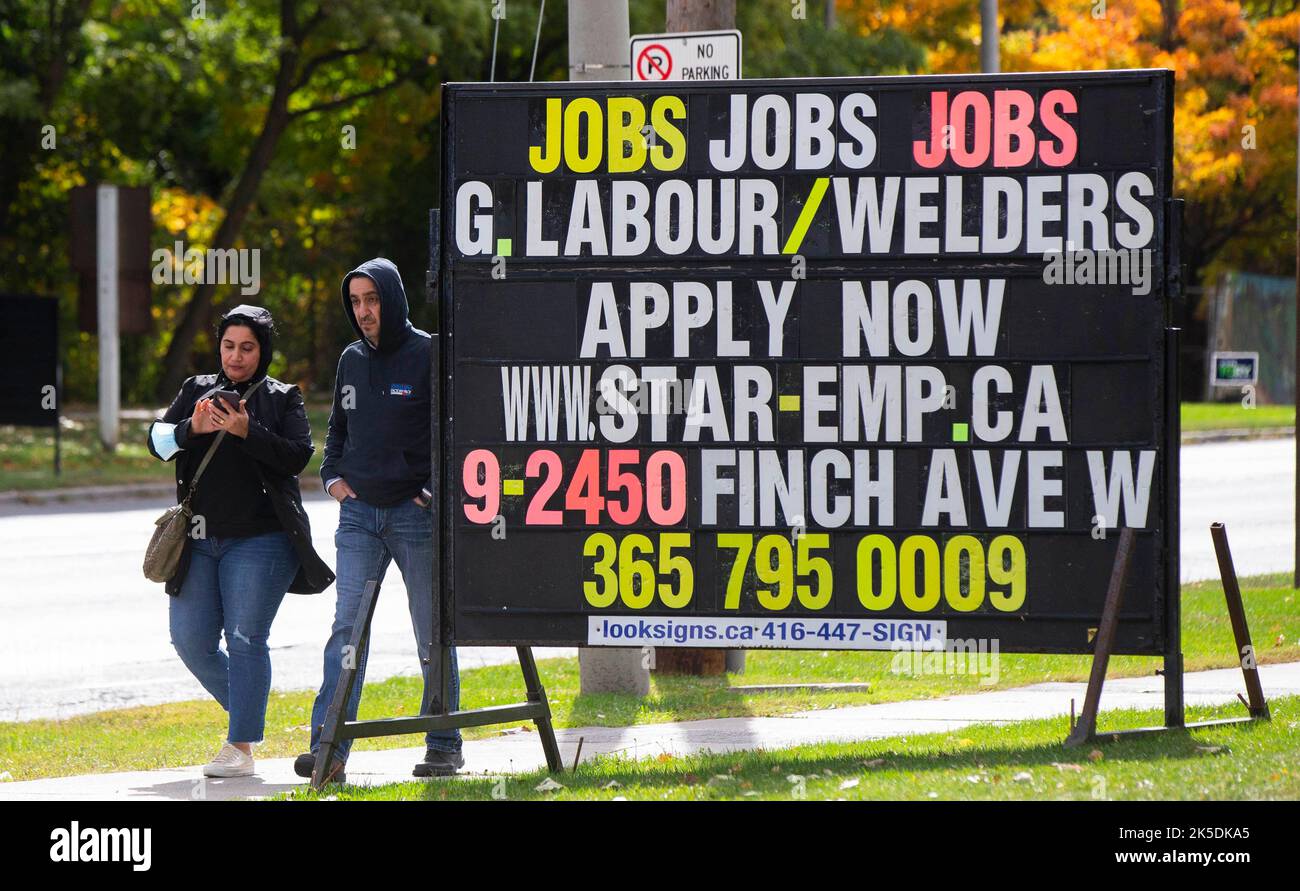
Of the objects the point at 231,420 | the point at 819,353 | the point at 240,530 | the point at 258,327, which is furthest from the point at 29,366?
the point at 819,353

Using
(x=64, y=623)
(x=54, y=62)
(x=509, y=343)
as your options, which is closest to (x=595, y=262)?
(x=509, y=343)

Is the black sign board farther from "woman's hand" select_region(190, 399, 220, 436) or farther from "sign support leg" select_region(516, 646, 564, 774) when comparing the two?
"sign support leg" select_region(516, 646, 564, 774)

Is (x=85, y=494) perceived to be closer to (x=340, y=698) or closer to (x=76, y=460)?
(x=76, y=460)

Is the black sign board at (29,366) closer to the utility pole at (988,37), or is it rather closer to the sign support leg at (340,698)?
the utility pole at (988,37)

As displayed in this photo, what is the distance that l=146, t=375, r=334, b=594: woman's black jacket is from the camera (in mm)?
7047

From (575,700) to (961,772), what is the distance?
3418 mm

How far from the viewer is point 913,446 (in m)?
6.55

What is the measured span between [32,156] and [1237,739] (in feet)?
87.7

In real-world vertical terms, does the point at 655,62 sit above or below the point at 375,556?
above

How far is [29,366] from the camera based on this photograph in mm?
22797

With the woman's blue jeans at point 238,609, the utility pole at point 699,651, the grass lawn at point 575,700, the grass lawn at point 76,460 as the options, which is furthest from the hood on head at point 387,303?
the grass lawn at point 76,460

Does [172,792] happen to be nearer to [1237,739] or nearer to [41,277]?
[1237,739]

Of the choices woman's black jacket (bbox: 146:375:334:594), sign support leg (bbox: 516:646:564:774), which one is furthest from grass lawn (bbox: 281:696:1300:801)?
woman's black jacket (bbox: 146:375:334:594)

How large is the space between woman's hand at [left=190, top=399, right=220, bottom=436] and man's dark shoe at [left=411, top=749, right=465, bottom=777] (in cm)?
159
